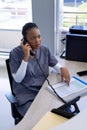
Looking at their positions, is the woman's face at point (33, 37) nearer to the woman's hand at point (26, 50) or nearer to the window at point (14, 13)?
the woman's hand at point (26, 50)

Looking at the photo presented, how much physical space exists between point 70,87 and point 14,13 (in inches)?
82.1

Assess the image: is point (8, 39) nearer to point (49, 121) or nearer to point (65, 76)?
point (65, 76)

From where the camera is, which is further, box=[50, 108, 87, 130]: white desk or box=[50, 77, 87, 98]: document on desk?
box=[50, 77, 87, 98]: document on desk

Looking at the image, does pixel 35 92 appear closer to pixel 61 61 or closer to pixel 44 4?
pixel 61 61

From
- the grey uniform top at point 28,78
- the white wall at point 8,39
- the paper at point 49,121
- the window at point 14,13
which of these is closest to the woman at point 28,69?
the grey uniform top at point 28,78

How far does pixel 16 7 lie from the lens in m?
3.27

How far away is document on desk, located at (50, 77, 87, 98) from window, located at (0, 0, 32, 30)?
1621 mm

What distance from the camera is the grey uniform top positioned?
1.69 meters

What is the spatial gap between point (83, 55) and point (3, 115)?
1.11 meters

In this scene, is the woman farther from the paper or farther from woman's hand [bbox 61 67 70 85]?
the paper

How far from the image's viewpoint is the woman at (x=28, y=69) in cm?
167

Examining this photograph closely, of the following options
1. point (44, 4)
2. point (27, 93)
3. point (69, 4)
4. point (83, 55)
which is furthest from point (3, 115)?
point (69, 4)

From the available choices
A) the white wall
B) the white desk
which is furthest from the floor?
the white desk

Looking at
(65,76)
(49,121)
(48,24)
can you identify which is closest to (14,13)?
(48,24)
